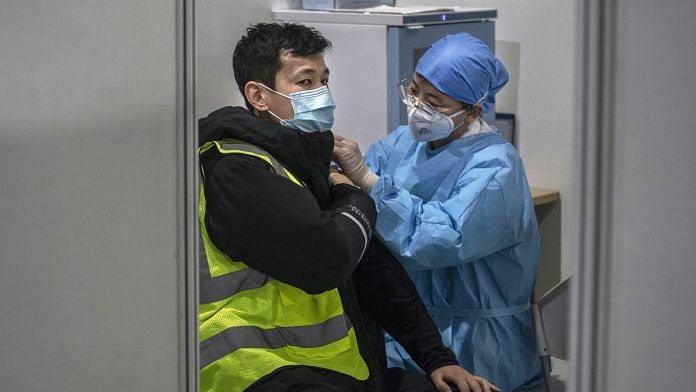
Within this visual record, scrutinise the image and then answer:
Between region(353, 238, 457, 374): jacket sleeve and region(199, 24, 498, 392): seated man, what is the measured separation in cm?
10

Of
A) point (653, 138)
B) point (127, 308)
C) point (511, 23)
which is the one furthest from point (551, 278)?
point (653, 138)

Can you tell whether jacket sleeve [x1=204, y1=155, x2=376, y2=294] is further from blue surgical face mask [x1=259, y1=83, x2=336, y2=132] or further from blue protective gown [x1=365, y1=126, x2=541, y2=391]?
blue protective gown [x1=365, y1=126, x2=541, y2=391]

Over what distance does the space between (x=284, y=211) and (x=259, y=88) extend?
1.25 feet

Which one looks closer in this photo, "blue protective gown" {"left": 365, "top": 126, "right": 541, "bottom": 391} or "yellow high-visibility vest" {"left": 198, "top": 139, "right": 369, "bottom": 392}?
"yellow high-visibility vest" {"left": 198, "top": 139, "right": 369, "bottom": 392}

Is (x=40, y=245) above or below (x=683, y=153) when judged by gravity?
below

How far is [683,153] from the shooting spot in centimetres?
92

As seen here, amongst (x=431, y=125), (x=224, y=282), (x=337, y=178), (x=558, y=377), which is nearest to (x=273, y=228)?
(x=224, y=282)

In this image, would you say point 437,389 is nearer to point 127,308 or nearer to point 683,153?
point 127,308

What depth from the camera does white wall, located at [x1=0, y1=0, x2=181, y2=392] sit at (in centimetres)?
124

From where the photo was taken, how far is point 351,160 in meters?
2.15

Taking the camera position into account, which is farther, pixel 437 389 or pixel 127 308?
pixel 437 389

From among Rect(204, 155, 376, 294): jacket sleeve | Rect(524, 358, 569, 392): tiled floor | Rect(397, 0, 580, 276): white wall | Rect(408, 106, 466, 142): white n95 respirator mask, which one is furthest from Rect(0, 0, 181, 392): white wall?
Rect(397, 0, 580, 276): white wall

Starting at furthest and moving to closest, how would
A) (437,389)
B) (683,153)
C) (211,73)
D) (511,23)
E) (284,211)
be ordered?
1. (511,23)
2. (211,73)
3. (437,389)
4. (284,211)
5. (683,153)

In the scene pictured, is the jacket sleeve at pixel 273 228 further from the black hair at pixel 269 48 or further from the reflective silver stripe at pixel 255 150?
the black hair at pixel 269 48
